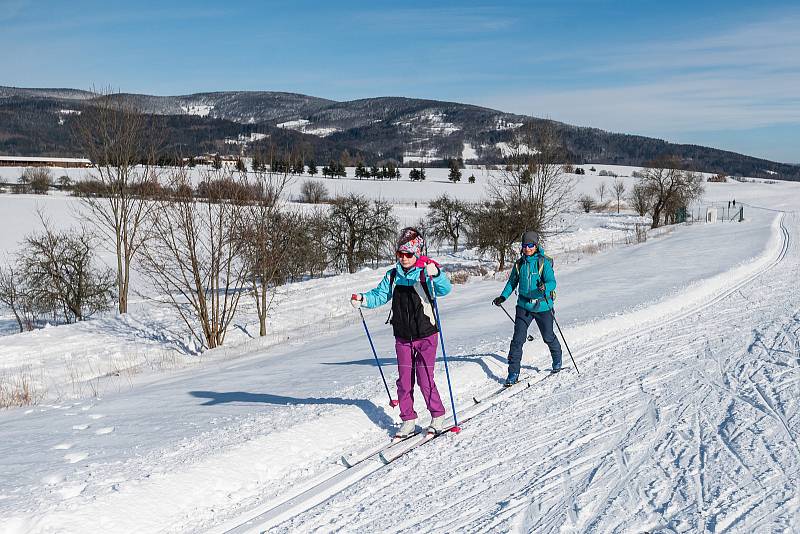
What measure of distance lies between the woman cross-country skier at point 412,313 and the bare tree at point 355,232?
44.5 m

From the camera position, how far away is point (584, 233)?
60.0m

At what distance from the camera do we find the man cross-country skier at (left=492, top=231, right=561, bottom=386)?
335 inches

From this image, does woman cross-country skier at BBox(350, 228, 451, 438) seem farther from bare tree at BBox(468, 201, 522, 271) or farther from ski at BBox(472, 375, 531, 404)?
bare tree at BBox(468, 201, 522, 271)

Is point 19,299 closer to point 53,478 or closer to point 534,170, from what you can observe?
point 534,170

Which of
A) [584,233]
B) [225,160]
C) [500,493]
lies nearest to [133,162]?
[225,160]

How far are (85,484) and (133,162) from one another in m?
21.0

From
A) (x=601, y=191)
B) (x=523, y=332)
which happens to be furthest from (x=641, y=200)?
(x=523, y=332)

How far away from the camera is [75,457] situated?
6.07 meters

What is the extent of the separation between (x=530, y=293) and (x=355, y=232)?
45.8 metres

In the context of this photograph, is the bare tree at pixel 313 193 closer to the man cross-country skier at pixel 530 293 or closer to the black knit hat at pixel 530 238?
the man cross-country skier at pixel 530 293

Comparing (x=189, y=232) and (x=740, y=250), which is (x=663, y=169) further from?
(x=189, y=232)

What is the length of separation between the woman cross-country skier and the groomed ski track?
50 cm

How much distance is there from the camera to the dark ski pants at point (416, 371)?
21.4 ft

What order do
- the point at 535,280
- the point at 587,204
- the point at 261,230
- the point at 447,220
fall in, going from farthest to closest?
the point at 587,204
the point at 447,220
the point at 261,230
the point at 535,280
